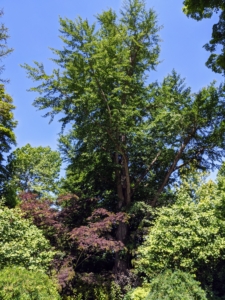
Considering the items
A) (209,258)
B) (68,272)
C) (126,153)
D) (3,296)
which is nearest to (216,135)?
(126,153)

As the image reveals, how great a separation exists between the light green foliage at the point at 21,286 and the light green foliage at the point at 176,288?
8.37ft

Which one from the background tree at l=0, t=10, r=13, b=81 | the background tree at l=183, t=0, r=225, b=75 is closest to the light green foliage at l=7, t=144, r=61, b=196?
the background tree at l=0, t=10, r=13, b=81

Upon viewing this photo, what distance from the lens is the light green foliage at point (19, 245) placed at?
7.55m

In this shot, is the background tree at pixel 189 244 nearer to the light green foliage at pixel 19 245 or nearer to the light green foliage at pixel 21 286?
the light green foliage at pixel 19 245

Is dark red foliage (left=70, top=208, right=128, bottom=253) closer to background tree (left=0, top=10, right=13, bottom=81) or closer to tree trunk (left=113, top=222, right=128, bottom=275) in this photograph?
tree trunk (left=113, top=222, right=128, bottom=275)

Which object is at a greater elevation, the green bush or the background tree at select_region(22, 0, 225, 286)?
the background tree at select_region(22, 0, 225, 286)

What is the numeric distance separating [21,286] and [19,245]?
2.77 meters

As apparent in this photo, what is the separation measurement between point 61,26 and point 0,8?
7.83ft

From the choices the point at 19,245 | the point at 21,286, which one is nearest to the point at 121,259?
the point at 19,245

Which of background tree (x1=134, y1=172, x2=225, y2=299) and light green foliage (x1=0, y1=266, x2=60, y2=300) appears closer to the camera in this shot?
light green foliage (x1=0, y1=266, x2=60, y2=300)

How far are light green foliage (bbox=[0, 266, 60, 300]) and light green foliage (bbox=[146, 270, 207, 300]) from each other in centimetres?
255

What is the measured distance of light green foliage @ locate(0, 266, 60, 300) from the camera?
4945 mm

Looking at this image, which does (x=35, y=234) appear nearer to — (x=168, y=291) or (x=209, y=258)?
(x=168, y=291)

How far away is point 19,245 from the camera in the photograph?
7.79 metres
